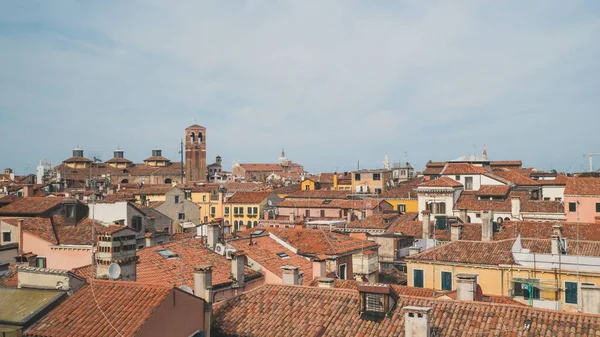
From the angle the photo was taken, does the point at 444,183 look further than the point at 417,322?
Yes

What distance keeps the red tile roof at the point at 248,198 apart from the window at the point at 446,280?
35.2 metres

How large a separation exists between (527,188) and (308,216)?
62.5 ft

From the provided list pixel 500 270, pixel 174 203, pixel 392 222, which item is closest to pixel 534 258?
pixel 500 270

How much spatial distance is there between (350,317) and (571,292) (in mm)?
9718

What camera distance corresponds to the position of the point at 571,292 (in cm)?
1809

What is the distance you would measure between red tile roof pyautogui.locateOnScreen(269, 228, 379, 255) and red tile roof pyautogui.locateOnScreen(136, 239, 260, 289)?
18.5 ft

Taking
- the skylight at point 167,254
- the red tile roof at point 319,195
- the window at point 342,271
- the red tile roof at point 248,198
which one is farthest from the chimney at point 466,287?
the red tile roof at point 248,198

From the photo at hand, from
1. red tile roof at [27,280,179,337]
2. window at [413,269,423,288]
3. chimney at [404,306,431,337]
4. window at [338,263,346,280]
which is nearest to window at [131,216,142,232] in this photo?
window at [338,263,346,280]

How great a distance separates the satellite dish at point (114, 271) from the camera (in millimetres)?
12469

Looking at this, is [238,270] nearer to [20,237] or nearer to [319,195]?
[20,237]

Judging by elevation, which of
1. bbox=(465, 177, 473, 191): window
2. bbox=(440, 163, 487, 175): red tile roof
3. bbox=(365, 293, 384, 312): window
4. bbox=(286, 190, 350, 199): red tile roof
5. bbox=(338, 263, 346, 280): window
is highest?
bbox=(440, 163, 487, 175): red tile roof

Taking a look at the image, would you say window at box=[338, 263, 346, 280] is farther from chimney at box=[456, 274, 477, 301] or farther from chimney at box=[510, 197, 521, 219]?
chimney at box=[510, 197, 521, 219]

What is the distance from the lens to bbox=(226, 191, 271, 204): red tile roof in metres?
56.2

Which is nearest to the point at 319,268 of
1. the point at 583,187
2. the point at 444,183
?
the point at 444,183
